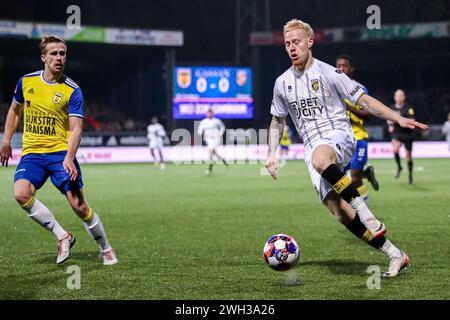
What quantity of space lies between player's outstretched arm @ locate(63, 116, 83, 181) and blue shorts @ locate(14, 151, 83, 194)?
347 mm

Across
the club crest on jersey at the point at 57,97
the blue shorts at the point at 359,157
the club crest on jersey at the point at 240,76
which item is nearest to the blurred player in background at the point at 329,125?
the club crest on jersey at the point at 57,97

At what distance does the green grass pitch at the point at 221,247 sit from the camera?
6.51 meters

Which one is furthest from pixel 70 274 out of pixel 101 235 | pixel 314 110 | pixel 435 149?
pixel 435 149

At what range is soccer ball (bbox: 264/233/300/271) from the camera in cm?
698

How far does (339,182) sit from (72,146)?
111 inches

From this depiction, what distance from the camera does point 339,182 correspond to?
683 cm

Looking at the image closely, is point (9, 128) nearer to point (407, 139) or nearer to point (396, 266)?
point (396, 266)

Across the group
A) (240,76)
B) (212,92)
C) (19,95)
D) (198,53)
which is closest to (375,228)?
(19,95)

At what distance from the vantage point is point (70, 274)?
738 centimetres

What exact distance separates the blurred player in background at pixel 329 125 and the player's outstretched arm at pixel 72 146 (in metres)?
2.16

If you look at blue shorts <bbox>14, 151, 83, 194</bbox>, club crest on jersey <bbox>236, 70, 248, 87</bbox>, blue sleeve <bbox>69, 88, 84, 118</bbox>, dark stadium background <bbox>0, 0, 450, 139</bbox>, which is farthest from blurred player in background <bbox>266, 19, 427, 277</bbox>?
dark stadium background <bbox>0, 0, 450, 139</bbox>

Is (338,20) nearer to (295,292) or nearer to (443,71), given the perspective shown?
(443,71)

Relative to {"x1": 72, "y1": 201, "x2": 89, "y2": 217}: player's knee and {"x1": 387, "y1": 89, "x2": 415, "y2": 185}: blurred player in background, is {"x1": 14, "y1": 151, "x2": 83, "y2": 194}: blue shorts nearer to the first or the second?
{"x1": 72, "y1": 201, "x2": 89, "y2": 217}: player's knee

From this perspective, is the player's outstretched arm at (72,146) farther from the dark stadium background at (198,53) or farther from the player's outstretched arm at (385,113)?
the dark stadium background at (198,53)
